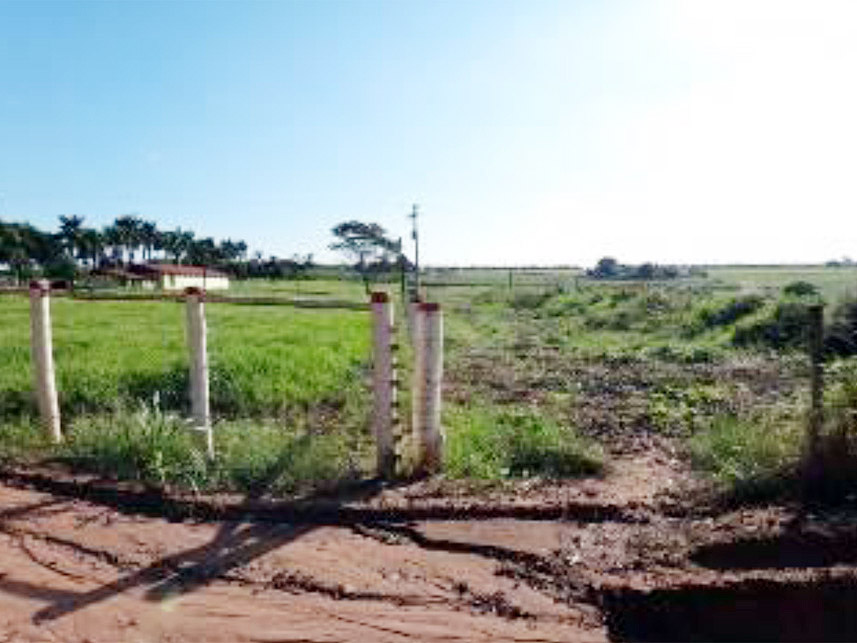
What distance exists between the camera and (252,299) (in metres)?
8.56

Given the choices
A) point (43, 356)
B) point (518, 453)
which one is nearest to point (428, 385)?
point (518, 453)

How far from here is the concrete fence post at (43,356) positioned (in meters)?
8.93

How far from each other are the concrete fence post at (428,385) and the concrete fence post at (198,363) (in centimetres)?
159

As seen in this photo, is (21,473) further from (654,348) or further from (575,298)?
(575,298)

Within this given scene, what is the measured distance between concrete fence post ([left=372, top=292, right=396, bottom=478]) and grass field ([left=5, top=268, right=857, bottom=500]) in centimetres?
24

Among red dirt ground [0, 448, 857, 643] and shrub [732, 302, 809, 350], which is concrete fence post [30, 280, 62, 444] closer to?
red dirt ground [0, 448, 857, 643]

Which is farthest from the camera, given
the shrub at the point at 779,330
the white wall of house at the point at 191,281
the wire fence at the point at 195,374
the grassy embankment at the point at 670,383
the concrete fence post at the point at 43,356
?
the white wall of house at the point at 191,281

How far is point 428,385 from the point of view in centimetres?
763

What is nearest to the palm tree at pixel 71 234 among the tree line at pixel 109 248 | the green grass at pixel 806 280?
the tree line at pixel 109 248

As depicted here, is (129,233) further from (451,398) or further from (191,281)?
(451,398)

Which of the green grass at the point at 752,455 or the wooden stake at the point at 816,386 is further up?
the wooden stake at the point at 816,386

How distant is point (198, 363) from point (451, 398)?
21.2 ft

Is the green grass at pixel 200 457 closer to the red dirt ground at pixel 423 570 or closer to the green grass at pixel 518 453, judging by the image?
the red dirt ground at pixel 423 570

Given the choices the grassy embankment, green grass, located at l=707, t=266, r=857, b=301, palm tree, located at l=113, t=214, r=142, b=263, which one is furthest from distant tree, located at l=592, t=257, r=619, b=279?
the grassy embankment
